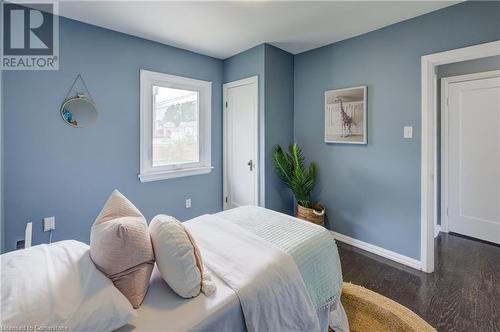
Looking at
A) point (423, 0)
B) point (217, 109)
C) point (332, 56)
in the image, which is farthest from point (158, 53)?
point (423, 0)

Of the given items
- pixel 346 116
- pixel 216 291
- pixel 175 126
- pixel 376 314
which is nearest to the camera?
pixel 216 291

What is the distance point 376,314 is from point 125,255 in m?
1.76

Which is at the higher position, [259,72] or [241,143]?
[259,72]

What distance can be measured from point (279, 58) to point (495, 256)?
3321 millimetres

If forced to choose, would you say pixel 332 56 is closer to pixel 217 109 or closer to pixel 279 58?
pixel 279 58

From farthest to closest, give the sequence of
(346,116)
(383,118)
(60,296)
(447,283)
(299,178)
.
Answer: (299,178)
(346,116)
(383,118)
(447,283)
(60,296)

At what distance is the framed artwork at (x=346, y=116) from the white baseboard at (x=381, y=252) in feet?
3.83

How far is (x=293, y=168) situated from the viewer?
10.5 ft

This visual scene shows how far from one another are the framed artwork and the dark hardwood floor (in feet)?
4.28

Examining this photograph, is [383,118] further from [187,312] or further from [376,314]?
[187,312]

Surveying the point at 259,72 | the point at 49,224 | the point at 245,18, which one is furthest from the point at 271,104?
the point at 49,224

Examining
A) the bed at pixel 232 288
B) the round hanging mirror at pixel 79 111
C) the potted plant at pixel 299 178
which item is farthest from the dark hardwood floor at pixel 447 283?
the round hanging mirror at pixel 79 111

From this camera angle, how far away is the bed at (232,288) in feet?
3.29

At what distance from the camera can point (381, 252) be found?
2719 millimetres
